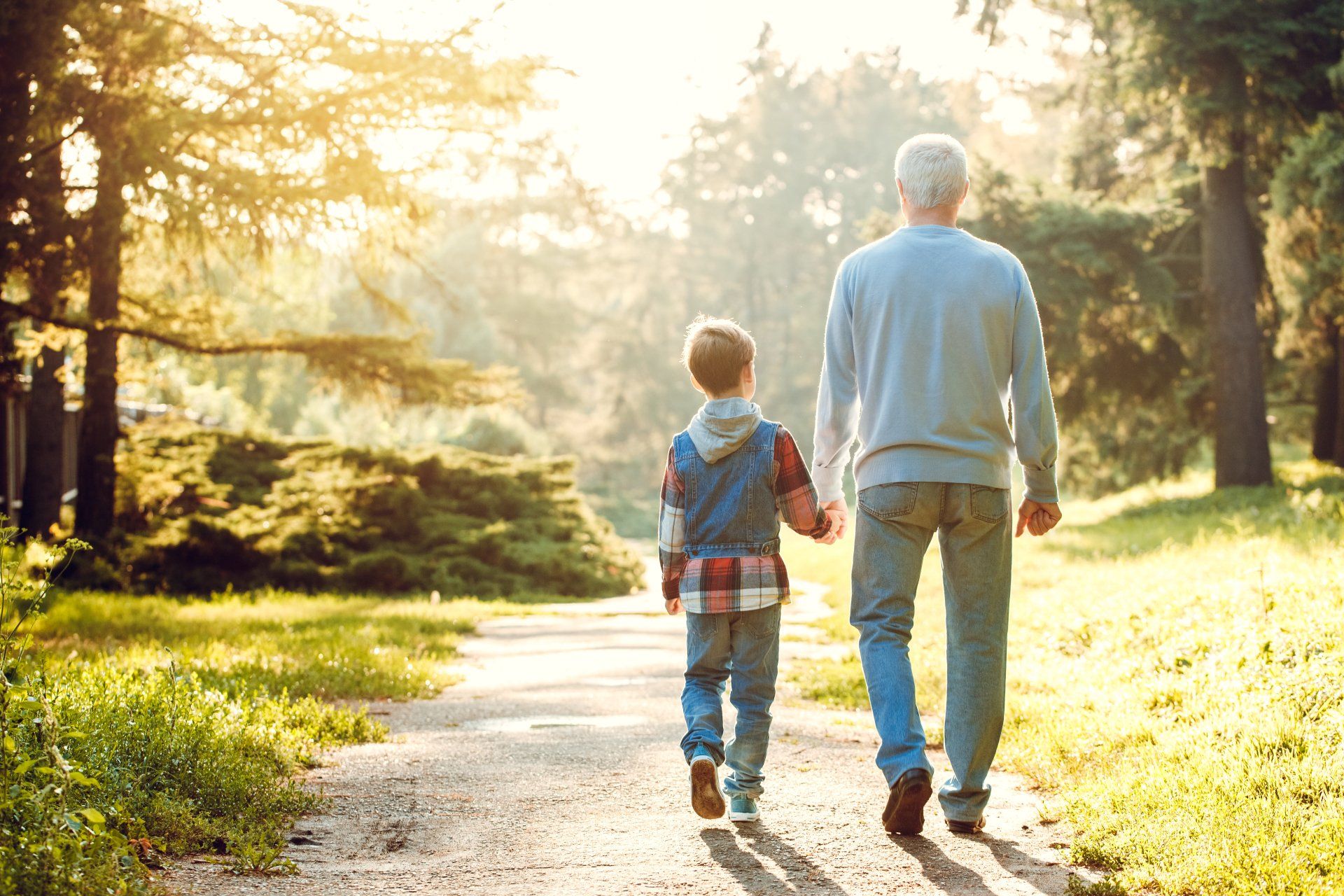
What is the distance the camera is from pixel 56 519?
14164 mm

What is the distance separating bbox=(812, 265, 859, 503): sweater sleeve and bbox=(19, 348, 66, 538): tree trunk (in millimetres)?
12061

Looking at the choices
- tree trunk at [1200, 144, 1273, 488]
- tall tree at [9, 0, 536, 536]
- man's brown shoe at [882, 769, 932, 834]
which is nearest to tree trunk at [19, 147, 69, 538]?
tall tree at [9, 0, 536, 536]

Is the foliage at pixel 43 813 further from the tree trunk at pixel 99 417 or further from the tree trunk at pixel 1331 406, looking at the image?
the tree trunk at pixel 1331 406

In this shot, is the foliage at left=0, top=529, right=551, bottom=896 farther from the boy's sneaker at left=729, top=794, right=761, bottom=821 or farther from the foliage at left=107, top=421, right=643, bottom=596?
the foliage at left=107, top=421, right=643, bottom=596

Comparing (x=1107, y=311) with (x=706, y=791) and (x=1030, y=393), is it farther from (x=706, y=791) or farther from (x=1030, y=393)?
(x=706, y=791)

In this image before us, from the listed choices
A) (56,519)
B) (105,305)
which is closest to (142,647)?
(105,305)

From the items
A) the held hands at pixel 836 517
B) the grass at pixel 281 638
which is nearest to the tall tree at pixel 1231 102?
the grass at pixel 281 638

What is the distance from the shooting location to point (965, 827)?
3.94 meters

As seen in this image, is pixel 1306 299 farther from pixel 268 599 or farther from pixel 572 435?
pixel 572 435

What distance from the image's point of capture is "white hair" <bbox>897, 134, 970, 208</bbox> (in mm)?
4016

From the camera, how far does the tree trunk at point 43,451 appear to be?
545 inches

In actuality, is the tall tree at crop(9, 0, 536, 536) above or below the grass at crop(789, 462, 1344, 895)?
above

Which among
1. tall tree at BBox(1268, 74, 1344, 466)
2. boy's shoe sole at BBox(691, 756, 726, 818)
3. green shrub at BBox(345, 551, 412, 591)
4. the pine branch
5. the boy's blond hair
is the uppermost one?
tall tree at BBox(1268, 74, 1344, 466)

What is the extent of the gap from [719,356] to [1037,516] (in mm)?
1159
